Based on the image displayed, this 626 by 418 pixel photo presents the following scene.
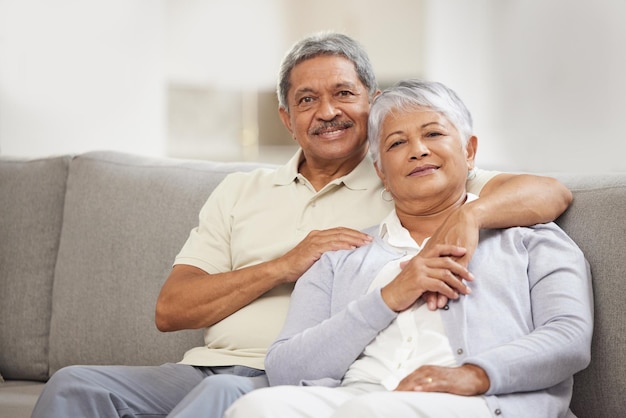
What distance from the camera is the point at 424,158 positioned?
1.89 m

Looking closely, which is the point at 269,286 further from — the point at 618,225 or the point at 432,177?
the point at 618,225

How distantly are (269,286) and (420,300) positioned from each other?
406 millimetres

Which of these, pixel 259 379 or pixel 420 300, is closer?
pixel 420 300

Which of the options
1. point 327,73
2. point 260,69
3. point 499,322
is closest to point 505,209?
point 499,322

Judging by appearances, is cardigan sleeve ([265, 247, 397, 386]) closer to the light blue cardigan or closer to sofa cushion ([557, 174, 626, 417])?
the light blue cardigan

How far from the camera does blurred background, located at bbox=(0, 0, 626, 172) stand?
373cm

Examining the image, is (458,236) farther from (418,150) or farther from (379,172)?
(379,172)

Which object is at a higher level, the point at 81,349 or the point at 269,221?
the point at 269,221

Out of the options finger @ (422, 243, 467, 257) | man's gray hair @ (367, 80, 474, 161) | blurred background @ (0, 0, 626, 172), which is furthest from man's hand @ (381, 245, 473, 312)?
blurred background @ (0, 0, 626, 172)

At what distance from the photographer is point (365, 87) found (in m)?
2.21

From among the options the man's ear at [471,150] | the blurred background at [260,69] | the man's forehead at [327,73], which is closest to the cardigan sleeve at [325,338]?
the man's ear at [471,150]

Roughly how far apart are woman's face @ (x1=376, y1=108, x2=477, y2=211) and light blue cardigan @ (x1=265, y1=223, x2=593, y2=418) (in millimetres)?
129

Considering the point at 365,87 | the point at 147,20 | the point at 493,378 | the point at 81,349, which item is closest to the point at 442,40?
the point at 147,20

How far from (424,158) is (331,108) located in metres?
0.35
